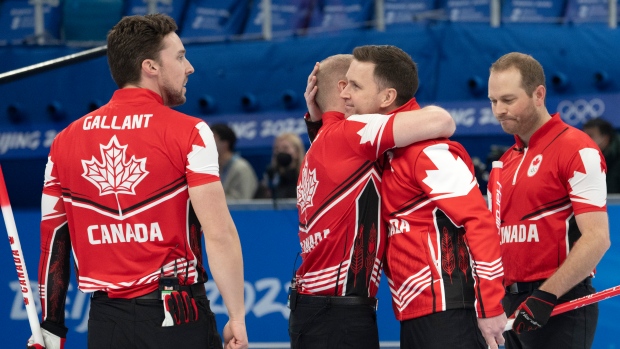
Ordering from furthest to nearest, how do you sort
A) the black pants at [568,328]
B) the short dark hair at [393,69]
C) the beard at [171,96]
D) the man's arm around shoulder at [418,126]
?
the black pants at [568,328]
the short dark hair at [393,69]
the beard at [171,96]
the man's arm around shoulder at [418,126]

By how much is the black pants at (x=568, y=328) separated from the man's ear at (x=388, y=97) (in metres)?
1.10

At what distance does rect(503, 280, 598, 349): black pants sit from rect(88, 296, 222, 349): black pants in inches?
60.0

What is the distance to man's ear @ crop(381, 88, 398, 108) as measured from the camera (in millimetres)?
3594

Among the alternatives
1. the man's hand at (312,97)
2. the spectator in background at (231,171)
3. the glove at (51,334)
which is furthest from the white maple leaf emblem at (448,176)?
the spectator in background at (231,171)

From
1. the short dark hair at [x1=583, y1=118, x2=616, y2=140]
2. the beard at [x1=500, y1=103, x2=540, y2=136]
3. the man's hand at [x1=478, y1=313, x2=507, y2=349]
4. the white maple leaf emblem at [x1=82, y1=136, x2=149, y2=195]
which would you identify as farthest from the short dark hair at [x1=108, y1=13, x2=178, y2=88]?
the short dark hair at [x1=583, y1=118, x2=616, y2=140]

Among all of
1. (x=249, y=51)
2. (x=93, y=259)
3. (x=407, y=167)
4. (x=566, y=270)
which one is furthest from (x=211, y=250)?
(x=249, y=51)

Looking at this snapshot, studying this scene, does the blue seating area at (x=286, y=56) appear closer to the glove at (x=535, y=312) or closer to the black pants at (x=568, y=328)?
the black pants at (x=568, y=328)

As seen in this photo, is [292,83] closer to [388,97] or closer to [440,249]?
[388,97]

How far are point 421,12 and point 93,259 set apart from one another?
6.86 meters

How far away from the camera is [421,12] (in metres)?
9.71

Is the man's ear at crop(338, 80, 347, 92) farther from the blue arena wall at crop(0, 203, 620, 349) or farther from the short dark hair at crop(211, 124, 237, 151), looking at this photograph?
the short dark hair at crop(211, 124, 237, 151)

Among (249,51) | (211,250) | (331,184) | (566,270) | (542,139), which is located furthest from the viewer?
(249,51)

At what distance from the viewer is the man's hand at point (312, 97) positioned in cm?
Result: 387

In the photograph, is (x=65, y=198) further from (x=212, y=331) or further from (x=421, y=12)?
(x=421, y=12)
